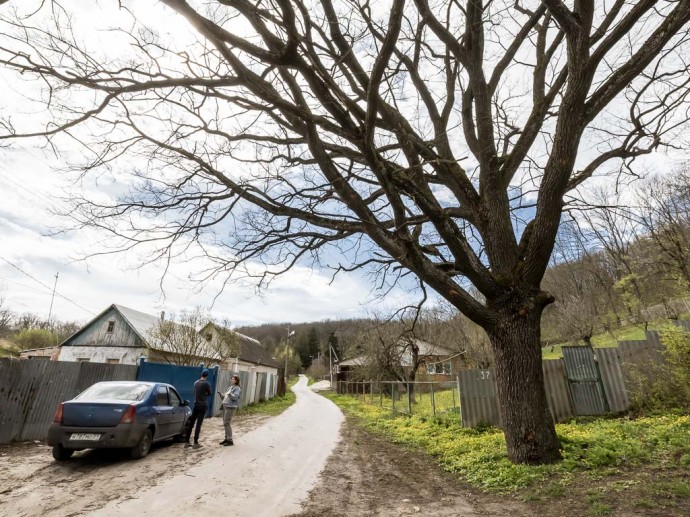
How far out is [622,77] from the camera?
18.4 feet

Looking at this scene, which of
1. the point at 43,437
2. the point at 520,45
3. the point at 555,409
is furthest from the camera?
the point at 555,409

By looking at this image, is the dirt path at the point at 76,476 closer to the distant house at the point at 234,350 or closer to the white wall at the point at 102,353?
the distant house at the point at 234,350

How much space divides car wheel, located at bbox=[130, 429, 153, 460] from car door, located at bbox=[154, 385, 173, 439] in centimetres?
34

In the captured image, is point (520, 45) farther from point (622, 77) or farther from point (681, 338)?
point (681, 338)

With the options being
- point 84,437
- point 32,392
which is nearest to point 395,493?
point 84,437

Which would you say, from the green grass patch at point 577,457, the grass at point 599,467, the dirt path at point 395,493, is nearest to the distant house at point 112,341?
the dirt path at point 395,493

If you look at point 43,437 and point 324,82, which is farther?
point 43,437

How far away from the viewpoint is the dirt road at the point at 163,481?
441 cm

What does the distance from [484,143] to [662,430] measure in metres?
5.90

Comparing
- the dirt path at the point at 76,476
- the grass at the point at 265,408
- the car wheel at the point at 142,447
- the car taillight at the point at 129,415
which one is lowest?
the grass at the point at 265,408

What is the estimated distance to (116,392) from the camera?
749 cm

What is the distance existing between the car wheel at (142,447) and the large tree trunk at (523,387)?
6.69 meters

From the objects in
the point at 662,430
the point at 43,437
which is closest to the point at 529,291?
the point at 662,430

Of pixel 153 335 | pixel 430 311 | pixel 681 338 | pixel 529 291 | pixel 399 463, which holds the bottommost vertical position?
pixel 399 463
